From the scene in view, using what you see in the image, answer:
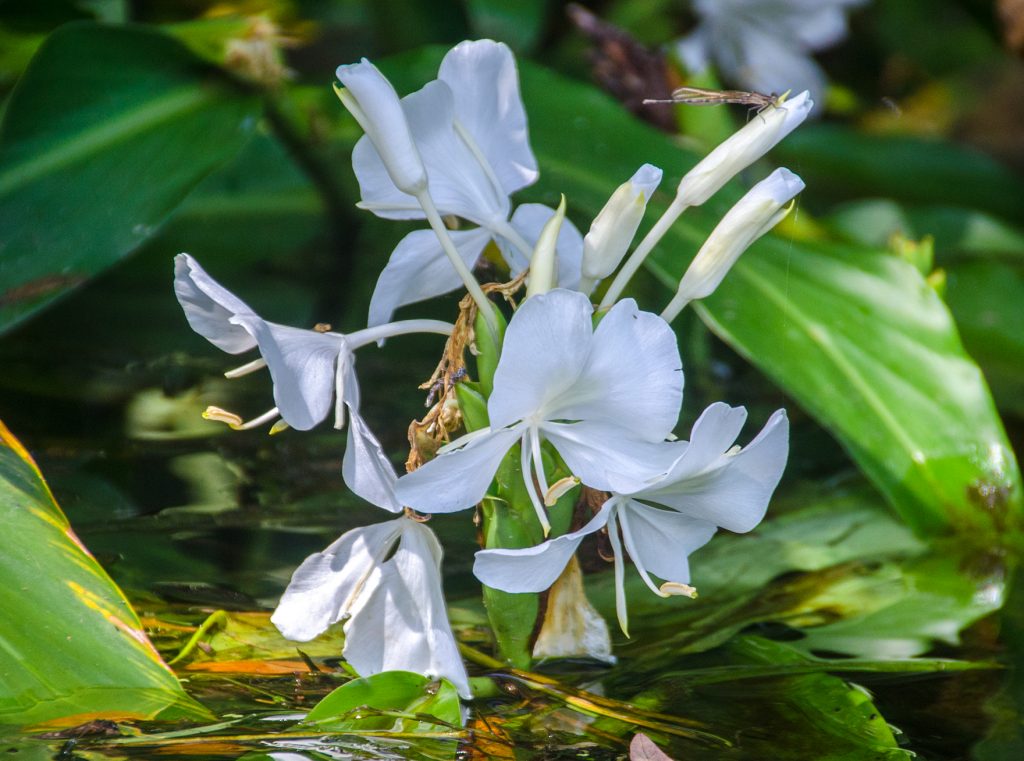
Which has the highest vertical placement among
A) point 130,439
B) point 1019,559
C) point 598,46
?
point 598,46

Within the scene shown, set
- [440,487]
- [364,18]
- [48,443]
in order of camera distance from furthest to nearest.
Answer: [364,18] < [48,443] < [440,487]

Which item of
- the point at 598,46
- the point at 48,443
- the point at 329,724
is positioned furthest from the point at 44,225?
the point at 598,46

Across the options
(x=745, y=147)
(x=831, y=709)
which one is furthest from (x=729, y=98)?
(x=831, y=709)

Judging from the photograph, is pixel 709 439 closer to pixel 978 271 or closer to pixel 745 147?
pixel 745 147

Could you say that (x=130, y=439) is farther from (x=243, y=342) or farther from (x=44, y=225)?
(x=243, y=342)

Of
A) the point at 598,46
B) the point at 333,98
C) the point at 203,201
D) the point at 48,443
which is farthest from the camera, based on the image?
the point at 203,201
